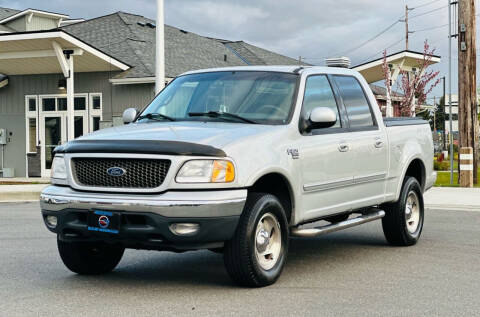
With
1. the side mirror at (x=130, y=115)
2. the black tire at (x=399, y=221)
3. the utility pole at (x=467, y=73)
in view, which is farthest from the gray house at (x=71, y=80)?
the side mirror at (x=130, y=115)

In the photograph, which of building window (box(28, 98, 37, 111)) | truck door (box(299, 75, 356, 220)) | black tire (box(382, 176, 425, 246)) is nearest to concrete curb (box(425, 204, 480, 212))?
black tire (box(382, 176, 425, 246))

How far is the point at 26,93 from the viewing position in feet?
92.0

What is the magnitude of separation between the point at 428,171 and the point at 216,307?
5055 millimetres

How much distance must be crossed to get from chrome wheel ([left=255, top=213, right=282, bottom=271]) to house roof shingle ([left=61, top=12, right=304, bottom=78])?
1923cm

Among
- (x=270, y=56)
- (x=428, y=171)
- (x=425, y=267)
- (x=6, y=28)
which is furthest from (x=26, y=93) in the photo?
(x=425, y=267)

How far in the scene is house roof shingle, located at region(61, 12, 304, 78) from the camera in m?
27.2

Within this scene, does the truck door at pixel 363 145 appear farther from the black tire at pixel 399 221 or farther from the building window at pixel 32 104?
the building window at pixel 32 104

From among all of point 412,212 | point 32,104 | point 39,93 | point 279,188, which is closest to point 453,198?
point 412,212

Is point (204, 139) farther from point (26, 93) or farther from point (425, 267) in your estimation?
Result: point (26, 93)

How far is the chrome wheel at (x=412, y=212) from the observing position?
376 inches

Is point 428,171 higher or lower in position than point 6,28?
lower

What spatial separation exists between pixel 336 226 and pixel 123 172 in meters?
2.41

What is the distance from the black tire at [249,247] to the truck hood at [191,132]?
1.82ft

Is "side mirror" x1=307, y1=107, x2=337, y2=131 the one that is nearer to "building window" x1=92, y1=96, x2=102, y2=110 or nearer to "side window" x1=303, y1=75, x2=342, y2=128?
"side window" x1=303, y1=75, x2=342, y2=128
